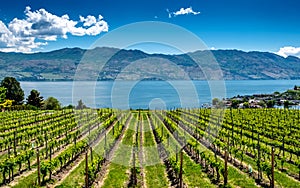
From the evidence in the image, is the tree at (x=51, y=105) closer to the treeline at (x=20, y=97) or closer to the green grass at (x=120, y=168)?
the treeline at (x=20, y=97)

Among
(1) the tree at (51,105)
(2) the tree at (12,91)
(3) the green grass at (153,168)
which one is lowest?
(3) the green grass at (153,168)

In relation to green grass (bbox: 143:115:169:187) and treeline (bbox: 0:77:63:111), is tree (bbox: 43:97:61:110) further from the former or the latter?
green grass (bbox: 143:115:169:187)

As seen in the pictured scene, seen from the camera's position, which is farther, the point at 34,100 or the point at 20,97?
the point at 20,97

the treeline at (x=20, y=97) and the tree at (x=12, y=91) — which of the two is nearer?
the treeline at (x=20, y=97)

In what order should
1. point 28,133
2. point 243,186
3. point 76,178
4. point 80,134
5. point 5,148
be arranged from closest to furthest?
1. point 243,186
2. point 76,178
3. point 5,148
4. point 28,133
5. point 80,134

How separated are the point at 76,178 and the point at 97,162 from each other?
1.35 meters

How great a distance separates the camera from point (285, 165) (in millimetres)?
15922

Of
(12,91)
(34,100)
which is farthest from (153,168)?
(12,91)

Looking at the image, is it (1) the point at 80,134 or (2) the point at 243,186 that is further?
(1) the point at 80,134

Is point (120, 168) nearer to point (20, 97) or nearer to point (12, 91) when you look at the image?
point (12, 91)

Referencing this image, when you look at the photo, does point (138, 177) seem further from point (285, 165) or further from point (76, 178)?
point (285, 165)

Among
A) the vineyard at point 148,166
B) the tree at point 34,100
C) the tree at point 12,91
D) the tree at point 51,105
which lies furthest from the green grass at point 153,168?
the tree at point 12,91

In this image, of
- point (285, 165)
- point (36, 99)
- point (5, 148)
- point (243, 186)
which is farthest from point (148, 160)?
point (36, 99)

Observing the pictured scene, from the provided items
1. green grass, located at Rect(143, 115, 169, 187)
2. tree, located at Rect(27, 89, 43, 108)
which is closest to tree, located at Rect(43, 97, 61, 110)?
tree, located at Rect(27, 89, 43, 108)
